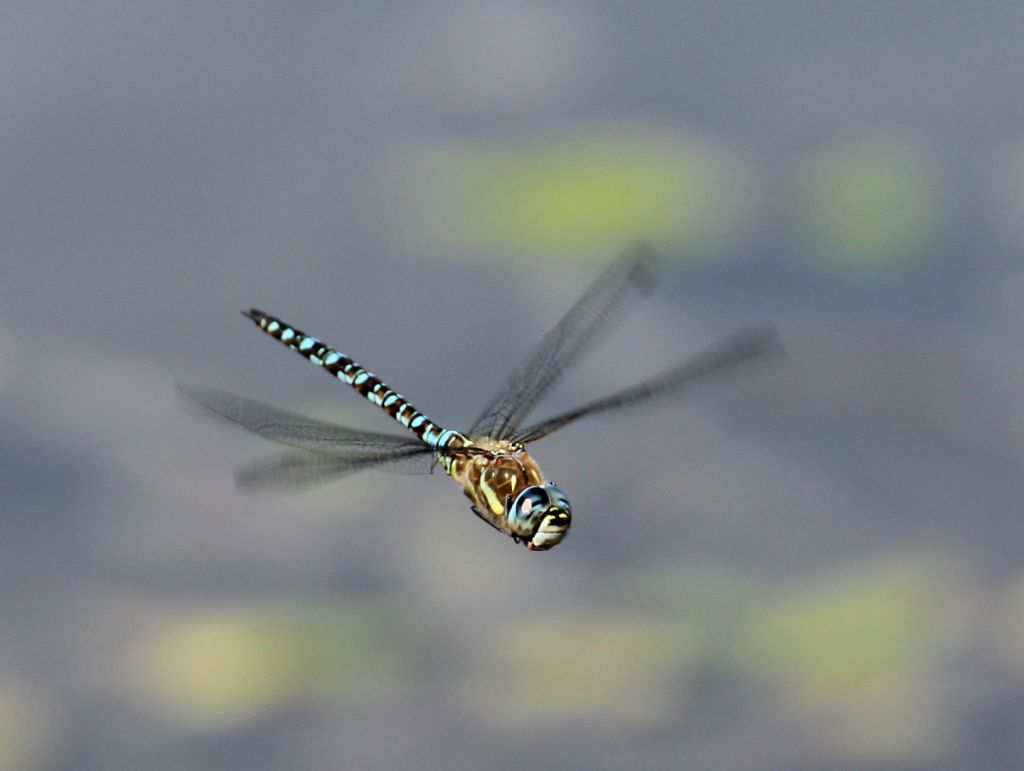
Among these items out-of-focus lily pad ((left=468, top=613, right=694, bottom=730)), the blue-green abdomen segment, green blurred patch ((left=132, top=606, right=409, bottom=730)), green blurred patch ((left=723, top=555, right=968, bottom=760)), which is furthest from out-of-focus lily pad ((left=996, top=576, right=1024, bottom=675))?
the blue-green abdomen segment

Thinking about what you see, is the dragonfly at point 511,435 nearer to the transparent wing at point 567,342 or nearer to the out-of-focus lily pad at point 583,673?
the transparent wing at point 567,342

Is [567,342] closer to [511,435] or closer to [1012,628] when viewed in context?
[511,435]

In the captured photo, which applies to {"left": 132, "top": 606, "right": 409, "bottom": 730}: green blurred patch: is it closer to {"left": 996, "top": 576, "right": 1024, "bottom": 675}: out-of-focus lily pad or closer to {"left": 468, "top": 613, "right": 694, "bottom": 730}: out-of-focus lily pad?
{"left": 468, "top": 613, "right": 694, "bottom": 730}: out-of-focus lily pad

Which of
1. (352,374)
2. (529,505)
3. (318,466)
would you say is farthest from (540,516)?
(352,374)

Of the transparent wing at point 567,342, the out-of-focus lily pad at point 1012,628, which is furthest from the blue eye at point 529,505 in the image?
the out-of-focus lily pad at point 1012,628

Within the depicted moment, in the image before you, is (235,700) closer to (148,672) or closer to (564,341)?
(148,672)
